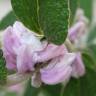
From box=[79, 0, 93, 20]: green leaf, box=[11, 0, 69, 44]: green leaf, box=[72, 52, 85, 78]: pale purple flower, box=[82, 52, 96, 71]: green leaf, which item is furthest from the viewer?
→ box=[79, 0, 93, 20]: green leaf

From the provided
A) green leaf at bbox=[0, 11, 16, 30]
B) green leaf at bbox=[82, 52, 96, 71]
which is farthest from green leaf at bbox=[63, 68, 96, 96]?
green leaf at bbox=[0, 11, 16, 30]

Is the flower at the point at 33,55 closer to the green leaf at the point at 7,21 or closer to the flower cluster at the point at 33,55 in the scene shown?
the flower cluster at the point at 33,55

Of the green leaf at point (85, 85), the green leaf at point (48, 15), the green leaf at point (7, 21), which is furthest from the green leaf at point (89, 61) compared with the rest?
the green leaf at point (48, 15)

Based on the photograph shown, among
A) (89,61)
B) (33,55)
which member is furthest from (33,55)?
(89,61)

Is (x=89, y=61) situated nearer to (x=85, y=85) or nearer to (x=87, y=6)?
(x=85, y=85)

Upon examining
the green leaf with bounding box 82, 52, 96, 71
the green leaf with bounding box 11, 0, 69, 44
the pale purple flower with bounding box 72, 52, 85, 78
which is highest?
the green leaf with bounding box 11, 0, 69, 44

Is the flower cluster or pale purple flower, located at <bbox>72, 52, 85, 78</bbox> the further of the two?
pale purple flower, located at <bbox>72, 52, 85, 78</bbox>

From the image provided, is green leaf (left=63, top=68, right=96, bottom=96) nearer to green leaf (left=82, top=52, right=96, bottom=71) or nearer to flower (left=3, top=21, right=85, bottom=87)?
green leaf (left=82, top=52, right=96, bottom=71)
